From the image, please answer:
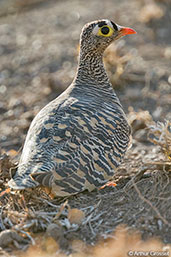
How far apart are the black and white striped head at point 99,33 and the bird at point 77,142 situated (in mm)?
11

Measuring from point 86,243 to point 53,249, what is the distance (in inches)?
11.1

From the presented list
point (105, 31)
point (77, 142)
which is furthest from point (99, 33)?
point (77, 142)

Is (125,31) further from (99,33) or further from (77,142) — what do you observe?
(77,142)

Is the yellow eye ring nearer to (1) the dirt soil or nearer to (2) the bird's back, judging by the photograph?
(2) the bird's back

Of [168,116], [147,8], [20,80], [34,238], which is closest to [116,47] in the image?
[168,116]

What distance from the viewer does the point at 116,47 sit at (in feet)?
23.9

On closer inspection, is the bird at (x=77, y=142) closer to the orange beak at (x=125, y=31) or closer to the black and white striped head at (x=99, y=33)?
the black and white striped head at (x=99, y=33)

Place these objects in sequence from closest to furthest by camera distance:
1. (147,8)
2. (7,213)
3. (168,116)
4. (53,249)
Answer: (53,249) → (7,213) → (168,116) → (147,8)

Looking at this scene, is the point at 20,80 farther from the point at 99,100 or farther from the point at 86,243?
Answer: the point at 86,243

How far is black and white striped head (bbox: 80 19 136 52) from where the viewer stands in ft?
17.0

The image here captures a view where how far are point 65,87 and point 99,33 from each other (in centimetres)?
235

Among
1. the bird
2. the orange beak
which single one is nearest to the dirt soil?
the bird

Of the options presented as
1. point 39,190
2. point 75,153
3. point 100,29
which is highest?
point 100,29

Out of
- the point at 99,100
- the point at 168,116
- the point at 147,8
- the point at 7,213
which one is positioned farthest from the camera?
the point at 147,8
